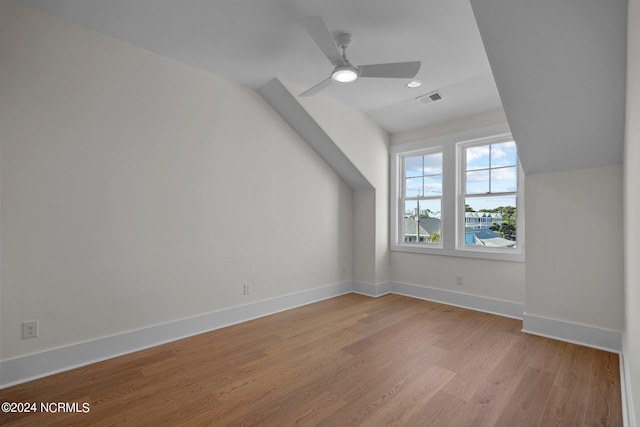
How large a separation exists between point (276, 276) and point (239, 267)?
1.83 feet

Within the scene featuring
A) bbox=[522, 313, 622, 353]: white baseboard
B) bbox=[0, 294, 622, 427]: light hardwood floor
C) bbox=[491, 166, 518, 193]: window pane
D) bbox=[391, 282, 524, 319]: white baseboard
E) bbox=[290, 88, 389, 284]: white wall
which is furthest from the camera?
bbox=[290, 88, 389, 284]: white wall

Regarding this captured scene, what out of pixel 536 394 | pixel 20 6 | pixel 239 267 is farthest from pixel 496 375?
pixel 20 6

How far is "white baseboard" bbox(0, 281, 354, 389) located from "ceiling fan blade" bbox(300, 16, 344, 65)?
2.74 meters

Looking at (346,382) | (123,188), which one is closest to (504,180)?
(346,382)

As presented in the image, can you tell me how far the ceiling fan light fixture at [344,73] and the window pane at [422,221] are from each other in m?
2.55

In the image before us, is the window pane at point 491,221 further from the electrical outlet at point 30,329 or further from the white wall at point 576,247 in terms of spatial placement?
the electrical outlet at point 30,329

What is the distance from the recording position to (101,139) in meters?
2.58

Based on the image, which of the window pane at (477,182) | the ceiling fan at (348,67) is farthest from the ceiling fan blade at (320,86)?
the window pane at (477,182)

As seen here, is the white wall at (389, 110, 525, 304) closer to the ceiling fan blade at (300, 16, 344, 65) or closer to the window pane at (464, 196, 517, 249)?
the window pane at (464, 196, 517, 249)

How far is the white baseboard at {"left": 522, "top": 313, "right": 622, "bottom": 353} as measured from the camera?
8.94 feet

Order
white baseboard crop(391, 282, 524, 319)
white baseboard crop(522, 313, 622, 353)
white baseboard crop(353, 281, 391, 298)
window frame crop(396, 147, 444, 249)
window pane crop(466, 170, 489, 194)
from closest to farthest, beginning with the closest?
white baseboard crop(522, 313, 622, 353), white baseboard crop(391, 282, 524, 319), window pane crop(466, 170, 489, 194), window frame crop(396, 147, 444, 249), white baseboard crop(353, 281, 391, 298)

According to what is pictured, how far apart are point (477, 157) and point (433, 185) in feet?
2.33

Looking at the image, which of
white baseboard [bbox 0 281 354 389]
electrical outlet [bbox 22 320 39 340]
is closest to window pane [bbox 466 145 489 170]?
white baseboard [bbox 0 281 354 389]

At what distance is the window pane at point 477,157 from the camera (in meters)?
4.05
